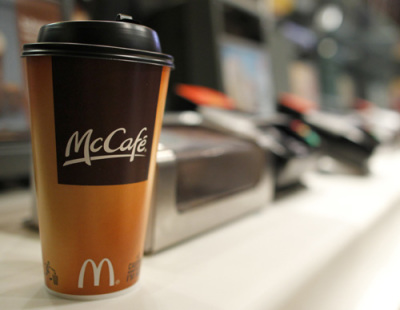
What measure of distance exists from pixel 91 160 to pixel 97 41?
0.09m

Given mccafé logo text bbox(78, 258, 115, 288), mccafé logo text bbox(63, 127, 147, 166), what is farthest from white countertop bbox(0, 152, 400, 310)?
mccafé logo text bbox(63, 127, 147, 166)

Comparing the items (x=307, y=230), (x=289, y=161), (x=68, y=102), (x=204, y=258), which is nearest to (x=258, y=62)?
(x=289, y=161)

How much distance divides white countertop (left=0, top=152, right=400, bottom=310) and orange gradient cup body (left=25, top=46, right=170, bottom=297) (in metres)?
0.03

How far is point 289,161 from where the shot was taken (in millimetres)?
695

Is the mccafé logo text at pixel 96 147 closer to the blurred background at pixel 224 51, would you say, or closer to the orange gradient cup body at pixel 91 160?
the orange gradient cup body at pixel 91 160

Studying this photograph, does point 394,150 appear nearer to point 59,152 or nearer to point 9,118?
point 9,118

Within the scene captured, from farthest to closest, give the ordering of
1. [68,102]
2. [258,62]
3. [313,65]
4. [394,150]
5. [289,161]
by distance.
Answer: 1. [313,65]
2. [394,150]
3. [258,62]
4. [289,161]
5. [68,102]

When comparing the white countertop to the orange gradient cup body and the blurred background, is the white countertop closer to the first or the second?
the orange gradient cup body

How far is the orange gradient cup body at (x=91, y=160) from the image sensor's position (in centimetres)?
27

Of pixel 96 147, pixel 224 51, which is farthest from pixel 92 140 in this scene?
pixel 224 51

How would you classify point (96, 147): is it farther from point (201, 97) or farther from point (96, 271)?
point (201, 97)

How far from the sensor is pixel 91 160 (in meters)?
0.28

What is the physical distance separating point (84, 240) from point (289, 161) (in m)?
0.48

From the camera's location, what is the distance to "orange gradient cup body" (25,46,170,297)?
271 mm
